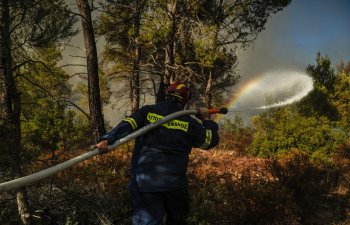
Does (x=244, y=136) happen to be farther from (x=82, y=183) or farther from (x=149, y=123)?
(x=149, y=123)

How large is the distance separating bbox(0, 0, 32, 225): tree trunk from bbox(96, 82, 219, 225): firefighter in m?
1.65

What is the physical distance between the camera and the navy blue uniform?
4320mm

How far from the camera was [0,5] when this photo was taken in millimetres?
5059

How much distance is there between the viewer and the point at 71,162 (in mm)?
3816

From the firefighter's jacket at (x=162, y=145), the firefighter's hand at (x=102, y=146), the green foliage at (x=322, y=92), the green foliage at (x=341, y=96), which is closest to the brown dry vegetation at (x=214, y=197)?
the firefighter's jacket at (x=162, y=145)

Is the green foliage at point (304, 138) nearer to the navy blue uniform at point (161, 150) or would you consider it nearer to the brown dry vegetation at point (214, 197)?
the brown dry vegetation at point (214, 197)

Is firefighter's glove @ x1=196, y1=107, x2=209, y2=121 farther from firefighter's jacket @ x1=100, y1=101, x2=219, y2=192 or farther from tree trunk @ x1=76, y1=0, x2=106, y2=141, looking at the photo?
tree trunk @ x1=76, y1=0, x2=106, y2=141

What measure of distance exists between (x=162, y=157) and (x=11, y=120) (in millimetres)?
Result: 2103

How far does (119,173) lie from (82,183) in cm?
101

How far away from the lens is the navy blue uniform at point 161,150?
4320 millimetres

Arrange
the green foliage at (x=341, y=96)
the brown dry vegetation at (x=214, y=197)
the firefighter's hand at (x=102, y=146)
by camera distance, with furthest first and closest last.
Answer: the green foliage at (x=341, y=96) → the brown dry vegetation at (x=214, y=197) → the firefighter's hand at (x=102, y=146)

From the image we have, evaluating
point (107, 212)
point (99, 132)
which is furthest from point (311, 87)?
point (107, 212)

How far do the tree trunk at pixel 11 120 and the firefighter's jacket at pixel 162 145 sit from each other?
5.42ft

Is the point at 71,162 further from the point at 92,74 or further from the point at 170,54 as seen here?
the point at 170,54
